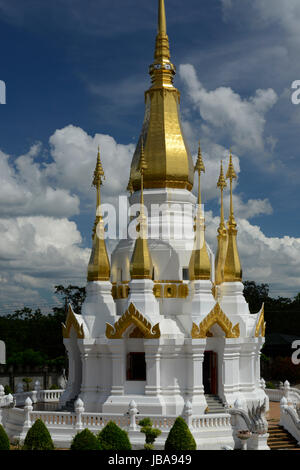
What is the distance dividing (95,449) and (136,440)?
2.67 m

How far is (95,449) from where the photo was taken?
19.0m

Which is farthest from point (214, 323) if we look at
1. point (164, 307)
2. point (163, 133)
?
point (163, 133)

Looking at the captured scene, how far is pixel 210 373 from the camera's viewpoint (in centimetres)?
2536

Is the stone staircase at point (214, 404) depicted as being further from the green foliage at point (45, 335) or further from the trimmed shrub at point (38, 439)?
the green foliage at point (45, 335)

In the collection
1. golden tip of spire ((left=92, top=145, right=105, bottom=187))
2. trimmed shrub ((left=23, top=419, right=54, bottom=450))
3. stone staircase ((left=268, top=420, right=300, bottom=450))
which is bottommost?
stone staircase ((left=268, top=420, right=300, bottom=450))

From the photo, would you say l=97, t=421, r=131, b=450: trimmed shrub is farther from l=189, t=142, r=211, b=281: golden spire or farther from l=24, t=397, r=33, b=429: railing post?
l=189, t=142, r=211, b=281: golden spire

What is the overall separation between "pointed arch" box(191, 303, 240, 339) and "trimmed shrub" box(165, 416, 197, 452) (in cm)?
477

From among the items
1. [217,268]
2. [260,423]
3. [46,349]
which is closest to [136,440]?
[260,423]

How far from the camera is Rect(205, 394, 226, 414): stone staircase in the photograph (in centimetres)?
2400

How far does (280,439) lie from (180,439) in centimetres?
609

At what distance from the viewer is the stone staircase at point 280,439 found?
23.2m

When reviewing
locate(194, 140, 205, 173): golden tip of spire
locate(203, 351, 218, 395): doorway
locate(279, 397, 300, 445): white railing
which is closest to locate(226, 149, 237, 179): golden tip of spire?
locate(194, 140, 205, 173): golden tip of spire

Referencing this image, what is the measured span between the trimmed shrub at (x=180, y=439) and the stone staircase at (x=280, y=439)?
4.82 meters
